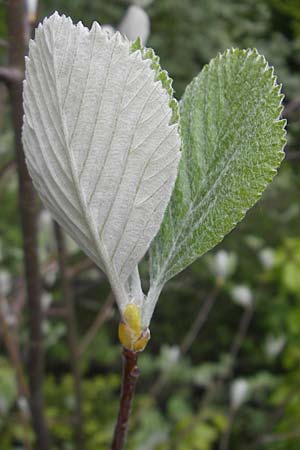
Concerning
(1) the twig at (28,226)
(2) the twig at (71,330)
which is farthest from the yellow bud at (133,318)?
(2) the twig at (71,330)

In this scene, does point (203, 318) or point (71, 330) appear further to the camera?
point (203, 318)

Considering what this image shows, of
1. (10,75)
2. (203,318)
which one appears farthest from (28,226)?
(203,318)

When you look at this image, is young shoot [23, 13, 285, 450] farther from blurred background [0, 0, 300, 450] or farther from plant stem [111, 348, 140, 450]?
blurred background [0, 0, 300, 450]

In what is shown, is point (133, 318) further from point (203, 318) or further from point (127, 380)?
point (203, 318)

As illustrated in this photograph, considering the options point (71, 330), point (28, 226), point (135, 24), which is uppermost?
point (135, 24)

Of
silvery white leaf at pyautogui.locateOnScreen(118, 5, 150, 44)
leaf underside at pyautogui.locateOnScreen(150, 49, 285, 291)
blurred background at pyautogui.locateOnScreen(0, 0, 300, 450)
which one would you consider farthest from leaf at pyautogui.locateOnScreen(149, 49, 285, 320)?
blurred background at pyautogui.locateOnScreen(0, 0, 300, 450)
